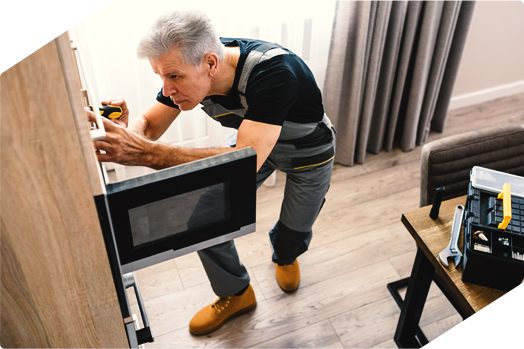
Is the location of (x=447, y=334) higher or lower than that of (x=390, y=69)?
lower

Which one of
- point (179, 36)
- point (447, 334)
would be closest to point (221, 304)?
point (447, 334)

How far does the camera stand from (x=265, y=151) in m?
1.23

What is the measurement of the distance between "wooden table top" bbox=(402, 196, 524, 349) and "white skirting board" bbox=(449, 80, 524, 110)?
202cm

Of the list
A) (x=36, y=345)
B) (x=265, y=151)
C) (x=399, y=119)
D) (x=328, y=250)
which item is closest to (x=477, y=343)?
(x=328, y=250)

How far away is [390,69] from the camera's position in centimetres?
242

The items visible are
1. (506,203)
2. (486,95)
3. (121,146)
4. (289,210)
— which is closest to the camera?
(121,146)

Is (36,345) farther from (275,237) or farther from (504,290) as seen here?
(275,237)

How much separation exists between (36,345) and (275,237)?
1.23m

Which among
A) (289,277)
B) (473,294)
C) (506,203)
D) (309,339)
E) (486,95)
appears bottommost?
(309,339)

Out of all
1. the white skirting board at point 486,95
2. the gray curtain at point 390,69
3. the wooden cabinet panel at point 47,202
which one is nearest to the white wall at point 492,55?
the white skirting board at point 486,95

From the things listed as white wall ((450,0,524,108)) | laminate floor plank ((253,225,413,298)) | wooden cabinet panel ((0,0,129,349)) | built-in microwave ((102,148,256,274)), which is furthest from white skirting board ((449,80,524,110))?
wooden cabinet panel ((0,0,129,349))

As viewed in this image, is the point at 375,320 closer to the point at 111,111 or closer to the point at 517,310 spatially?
the point at 517,310

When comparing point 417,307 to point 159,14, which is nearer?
point 417,307

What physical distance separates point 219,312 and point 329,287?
50 cm
